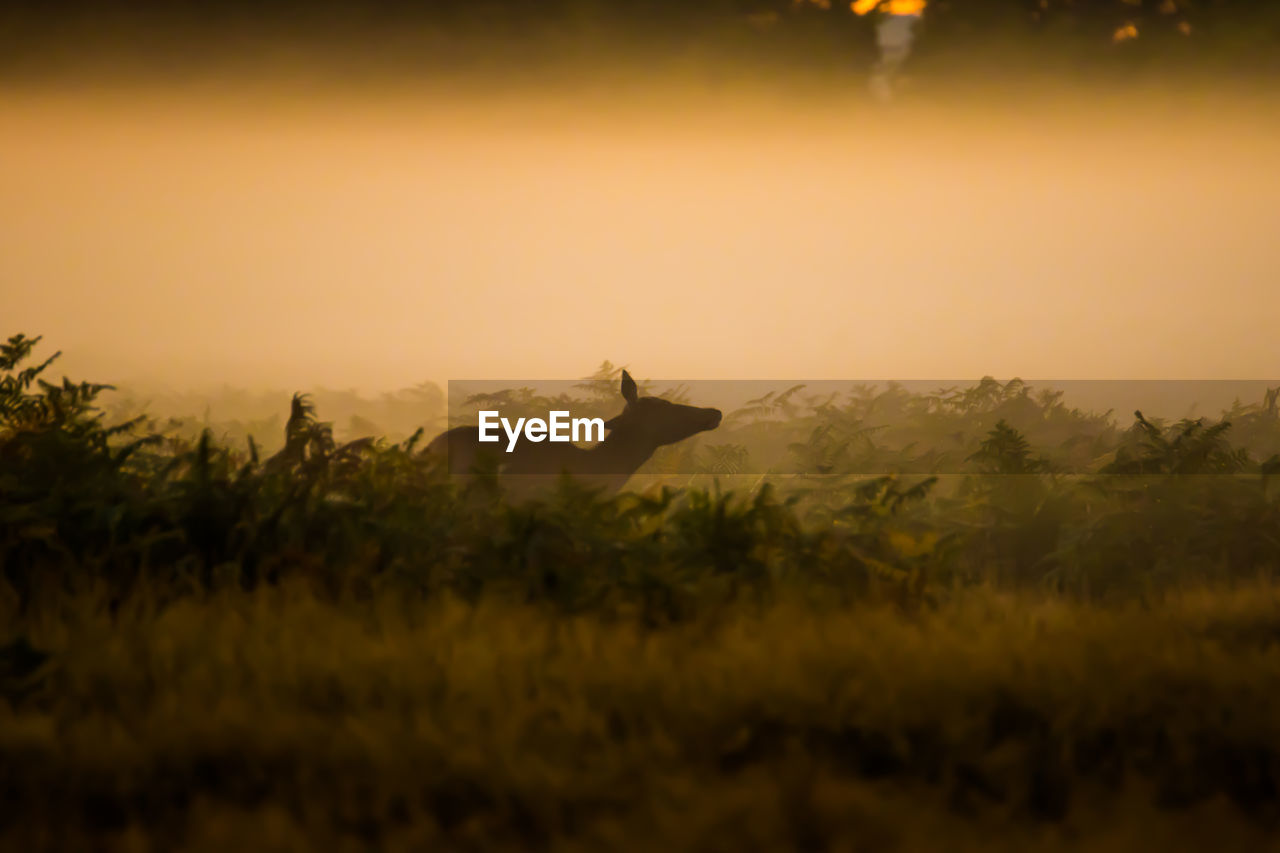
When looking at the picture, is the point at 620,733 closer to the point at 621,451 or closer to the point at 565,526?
the point at 565,526

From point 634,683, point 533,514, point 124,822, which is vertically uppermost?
point 533,514

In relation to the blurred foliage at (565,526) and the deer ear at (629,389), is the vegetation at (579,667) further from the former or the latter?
the deer ear at (629,389)

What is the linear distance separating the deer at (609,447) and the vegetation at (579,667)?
204 cm

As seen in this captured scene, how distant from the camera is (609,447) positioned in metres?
8.37

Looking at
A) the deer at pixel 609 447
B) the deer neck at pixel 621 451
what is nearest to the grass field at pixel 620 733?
the deer at pixel 609 447

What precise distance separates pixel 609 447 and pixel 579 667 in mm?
5046

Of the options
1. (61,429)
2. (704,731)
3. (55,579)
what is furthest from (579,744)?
(61,429)

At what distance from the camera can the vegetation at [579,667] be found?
8.64ft

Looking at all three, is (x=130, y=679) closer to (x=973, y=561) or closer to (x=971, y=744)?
(x=971, y=744)

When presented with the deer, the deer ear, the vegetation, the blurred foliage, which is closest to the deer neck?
the deer

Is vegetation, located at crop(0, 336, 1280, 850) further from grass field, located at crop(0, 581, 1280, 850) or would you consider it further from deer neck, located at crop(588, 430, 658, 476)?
deer neck, located at crop(588, 430, 658, 476)

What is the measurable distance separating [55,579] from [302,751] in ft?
6.44

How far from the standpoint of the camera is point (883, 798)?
2.71 m

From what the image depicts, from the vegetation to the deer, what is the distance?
2042 mm
